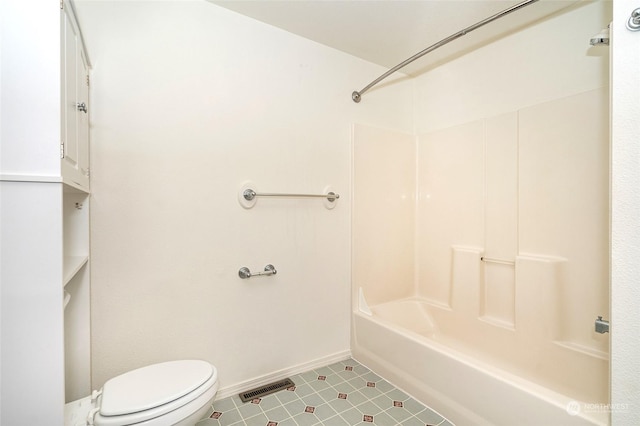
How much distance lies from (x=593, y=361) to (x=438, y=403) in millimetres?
894

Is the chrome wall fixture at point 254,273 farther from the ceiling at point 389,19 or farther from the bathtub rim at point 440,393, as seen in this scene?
the ceiling at point 389,19

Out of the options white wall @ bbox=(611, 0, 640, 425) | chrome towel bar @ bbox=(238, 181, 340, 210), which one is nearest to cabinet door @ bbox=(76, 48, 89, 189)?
chrome towel bar @ bbox=(238, 181, 340, 210)

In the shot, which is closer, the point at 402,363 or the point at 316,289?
the point at 402,363

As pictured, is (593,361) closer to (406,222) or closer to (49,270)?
(406,222)

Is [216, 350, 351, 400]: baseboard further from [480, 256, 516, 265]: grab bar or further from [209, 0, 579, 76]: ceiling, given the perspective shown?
[209, 0, 579, 76]: ceiling

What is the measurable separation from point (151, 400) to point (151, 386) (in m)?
0.11

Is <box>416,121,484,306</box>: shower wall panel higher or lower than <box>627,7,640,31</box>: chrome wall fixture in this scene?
lower

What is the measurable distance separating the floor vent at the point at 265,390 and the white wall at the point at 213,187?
93 mm

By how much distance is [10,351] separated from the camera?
0.86 m

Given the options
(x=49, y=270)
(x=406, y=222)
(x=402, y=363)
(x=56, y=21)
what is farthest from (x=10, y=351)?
(x=406, y=222)

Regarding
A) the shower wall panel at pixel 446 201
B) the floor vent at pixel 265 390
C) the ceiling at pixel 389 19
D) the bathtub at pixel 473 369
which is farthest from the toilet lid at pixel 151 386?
the ceiling at pixel 389 19

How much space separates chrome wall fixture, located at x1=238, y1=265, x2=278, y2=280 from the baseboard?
664mm

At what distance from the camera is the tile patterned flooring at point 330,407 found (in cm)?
158

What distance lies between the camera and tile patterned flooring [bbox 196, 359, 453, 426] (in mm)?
1578
